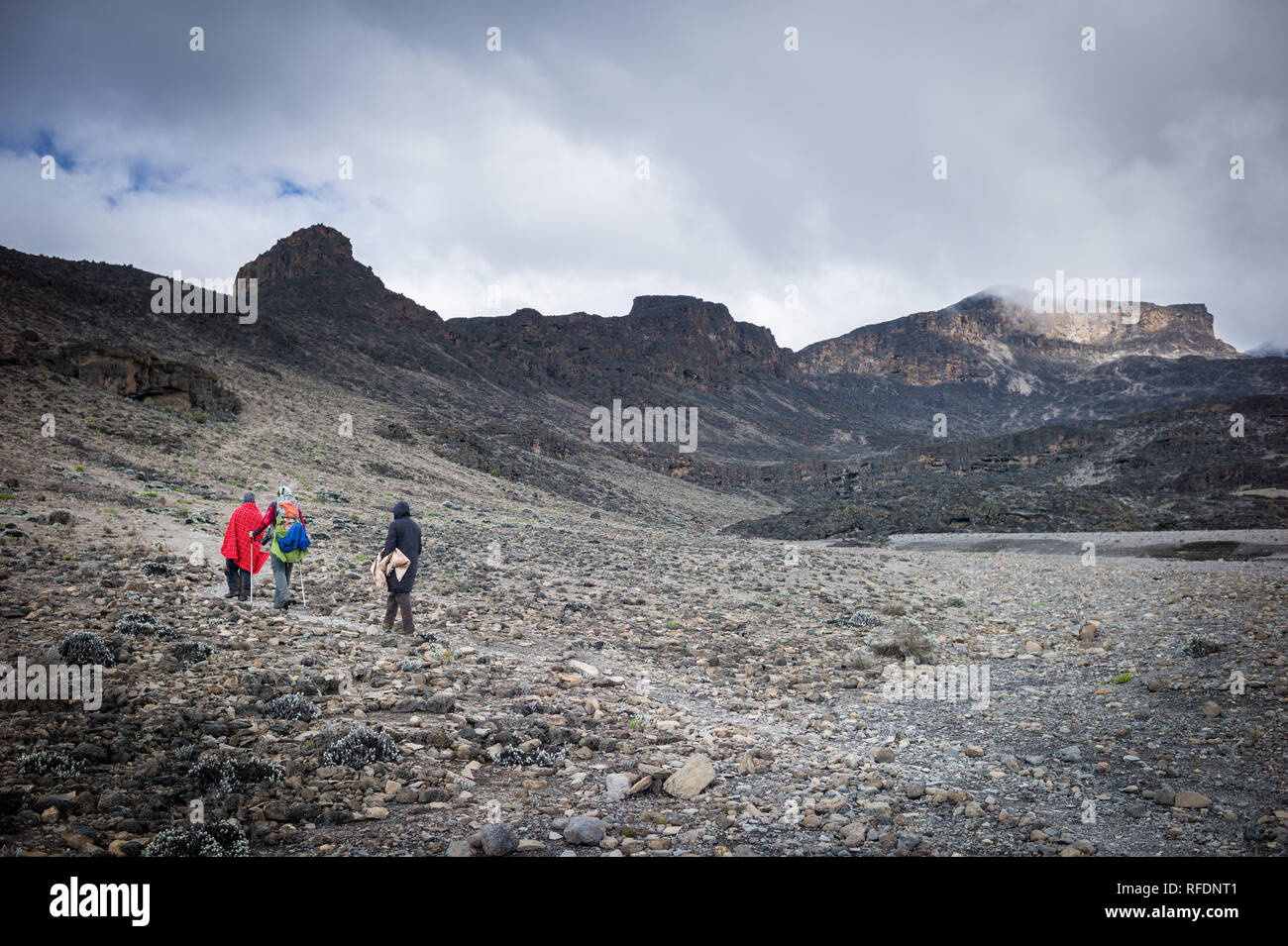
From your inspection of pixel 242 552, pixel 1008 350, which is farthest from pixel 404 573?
pixel 1008 350

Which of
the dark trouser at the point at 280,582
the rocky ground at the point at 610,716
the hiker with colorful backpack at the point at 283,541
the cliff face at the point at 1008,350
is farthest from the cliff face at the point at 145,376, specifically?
the cliff face at the point at 1008,350

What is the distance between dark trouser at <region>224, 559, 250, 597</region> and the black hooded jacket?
9.92ft

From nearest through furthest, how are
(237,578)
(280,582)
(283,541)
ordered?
(283,541), (280,582), (237,578)

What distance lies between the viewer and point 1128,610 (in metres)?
13.1

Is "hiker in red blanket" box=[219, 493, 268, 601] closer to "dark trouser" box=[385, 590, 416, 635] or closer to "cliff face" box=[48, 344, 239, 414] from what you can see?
"dark trouser" box=[385, 590, 416, 635]

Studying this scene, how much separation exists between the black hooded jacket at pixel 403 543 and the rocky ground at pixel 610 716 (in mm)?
850

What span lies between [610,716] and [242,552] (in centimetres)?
718

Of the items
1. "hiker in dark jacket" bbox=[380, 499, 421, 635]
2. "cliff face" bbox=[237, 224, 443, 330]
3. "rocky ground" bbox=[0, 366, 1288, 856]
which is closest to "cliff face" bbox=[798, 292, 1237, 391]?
"cliff face" bbox=[237, 224, 443, 330]

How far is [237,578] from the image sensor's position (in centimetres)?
1050

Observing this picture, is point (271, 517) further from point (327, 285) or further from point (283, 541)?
point (327, 285)

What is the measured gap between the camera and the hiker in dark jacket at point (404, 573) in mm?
9398

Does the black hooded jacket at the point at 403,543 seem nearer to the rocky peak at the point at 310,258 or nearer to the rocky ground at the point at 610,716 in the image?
the rocky ground at the point at 610,716
